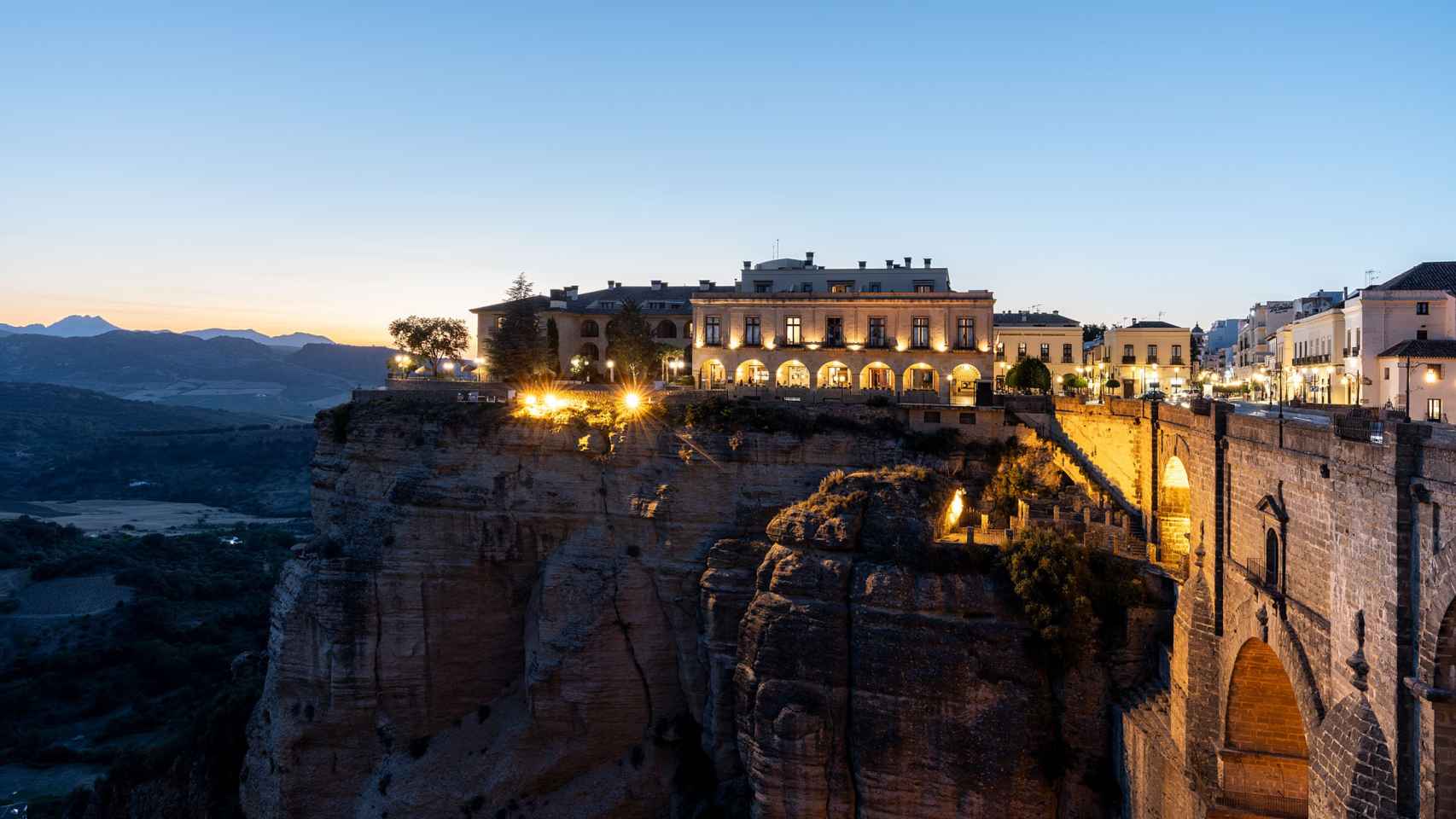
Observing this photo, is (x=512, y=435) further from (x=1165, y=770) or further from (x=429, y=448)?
(x=1165, y=770)

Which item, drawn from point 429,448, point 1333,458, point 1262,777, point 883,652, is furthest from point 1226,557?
point 429,448

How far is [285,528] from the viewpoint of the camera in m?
105

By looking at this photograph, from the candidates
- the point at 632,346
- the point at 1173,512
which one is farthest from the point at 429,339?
the point at 1173,512

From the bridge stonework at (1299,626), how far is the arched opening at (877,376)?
2002cm

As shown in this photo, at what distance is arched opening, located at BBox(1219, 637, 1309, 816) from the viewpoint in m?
18.1

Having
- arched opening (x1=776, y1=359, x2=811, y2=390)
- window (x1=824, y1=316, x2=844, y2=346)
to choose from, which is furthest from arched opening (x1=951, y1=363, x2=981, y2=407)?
arched opening (x1=776, y1=359, x2=811, y2=390)

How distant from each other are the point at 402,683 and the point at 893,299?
27.7 metres

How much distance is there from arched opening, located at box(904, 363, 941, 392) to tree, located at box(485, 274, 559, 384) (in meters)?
19.0

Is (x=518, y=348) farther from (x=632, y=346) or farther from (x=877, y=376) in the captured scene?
(x=877, y=376)

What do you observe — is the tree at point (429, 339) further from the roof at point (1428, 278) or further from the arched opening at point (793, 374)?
the roof at point (1428, 278)

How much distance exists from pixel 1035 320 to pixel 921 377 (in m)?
19.0

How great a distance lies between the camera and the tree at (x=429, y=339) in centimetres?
5553

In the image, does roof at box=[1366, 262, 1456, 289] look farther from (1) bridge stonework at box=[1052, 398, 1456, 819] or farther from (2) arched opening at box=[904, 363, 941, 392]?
(1) bridge stonework at box=[1052, 398, 1456, 819]

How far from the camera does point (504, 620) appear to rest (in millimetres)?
37219
